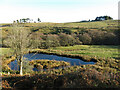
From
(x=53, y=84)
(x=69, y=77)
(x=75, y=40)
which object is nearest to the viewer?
(x=53, y=84)

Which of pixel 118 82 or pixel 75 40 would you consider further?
pixel 75 40

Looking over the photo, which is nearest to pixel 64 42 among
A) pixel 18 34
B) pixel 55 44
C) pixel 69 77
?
pixel 55 44

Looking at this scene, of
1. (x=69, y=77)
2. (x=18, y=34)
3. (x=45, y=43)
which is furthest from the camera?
(x=45, y=43)

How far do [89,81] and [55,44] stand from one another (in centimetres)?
3996

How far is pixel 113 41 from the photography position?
51156mm

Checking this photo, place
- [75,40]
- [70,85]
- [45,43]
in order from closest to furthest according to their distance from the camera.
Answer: [70,85]
[45,43]
[75,40]

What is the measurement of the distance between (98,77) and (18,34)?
12.5m

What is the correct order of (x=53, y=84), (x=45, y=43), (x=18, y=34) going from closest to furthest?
(x=53, y=84), (x=18, y=34), (x=45, y=43)

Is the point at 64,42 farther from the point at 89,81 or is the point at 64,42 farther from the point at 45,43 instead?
the point at 89,81

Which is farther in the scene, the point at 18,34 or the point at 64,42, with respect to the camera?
the point at 64,42

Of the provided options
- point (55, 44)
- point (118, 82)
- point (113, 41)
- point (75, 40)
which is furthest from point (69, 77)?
point (113, 41)

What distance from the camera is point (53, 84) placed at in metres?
6.98

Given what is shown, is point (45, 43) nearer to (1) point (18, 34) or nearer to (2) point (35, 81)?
(1) point (18, 34)

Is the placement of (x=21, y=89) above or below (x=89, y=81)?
below
